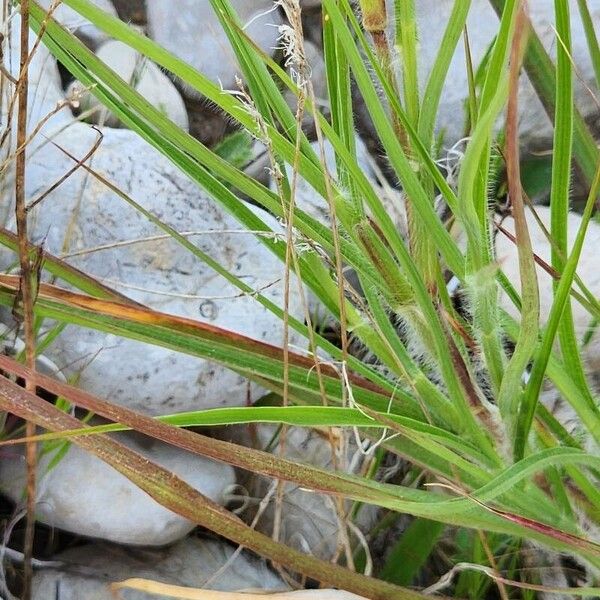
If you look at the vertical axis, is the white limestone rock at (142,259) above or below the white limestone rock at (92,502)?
above

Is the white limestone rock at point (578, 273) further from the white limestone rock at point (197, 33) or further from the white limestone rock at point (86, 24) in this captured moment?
the white limestone rock at point (86, 24)

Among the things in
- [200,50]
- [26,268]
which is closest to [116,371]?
[26,268]

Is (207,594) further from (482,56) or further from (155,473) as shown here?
(482,56)

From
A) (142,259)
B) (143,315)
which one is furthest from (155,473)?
(142,259)

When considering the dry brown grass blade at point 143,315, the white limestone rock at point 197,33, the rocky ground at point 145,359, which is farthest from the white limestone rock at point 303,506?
the white limestone rock at point 197,33

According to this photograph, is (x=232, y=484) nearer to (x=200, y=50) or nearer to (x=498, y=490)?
(x=498, y=490)

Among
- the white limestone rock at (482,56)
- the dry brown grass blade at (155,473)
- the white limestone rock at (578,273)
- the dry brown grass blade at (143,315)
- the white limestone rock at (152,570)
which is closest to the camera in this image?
the dry brown grass blade at (155,473)

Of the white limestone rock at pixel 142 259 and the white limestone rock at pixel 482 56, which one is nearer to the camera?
the white limestone rock at pixel 142 259
